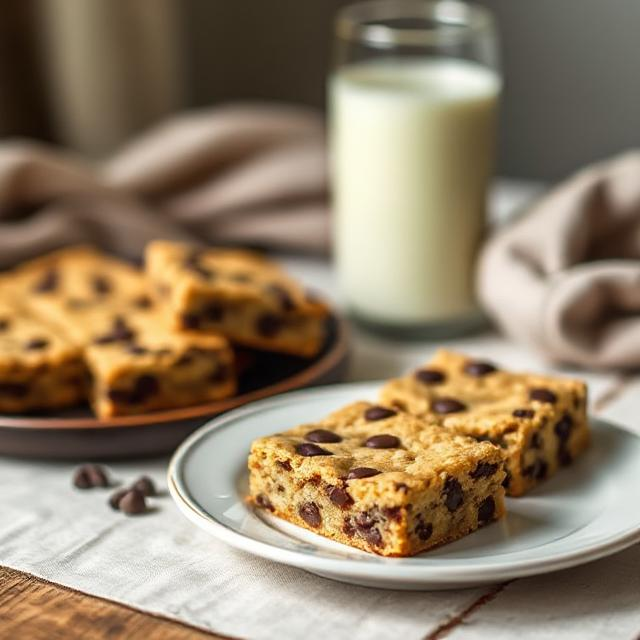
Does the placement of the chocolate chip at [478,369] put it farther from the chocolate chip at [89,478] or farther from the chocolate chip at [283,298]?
the chocolate chip at [89,478]

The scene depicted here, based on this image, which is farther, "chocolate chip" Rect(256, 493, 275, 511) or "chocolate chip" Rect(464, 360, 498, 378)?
"chocolate chip" Rect(464, 360, 498, 378)

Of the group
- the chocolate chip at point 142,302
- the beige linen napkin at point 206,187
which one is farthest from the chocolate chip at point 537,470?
the beige linen napkin at point 206,187

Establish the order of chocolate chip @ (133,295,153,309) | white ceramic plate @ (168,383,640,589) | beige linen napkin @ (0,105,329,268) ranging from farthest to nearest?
1. beige linen napkin @ (0,105,329,268)
2. chocolate chip @ (133,295,153,309)
3. white ceramic plate @ (168,383,640,589)

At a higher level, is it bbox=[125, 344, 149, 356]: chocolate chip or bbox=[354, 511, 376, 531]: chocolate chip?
bbox=[125, 344, 149, 356]: chocolate chip

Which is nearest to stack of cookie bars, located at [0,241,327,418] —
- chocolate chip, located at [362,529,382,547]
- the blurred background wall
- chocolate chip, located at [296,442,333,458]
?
chocolate chip, located at [296,442,333,458]

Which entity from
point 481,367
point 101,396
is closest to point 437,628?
point 481,367

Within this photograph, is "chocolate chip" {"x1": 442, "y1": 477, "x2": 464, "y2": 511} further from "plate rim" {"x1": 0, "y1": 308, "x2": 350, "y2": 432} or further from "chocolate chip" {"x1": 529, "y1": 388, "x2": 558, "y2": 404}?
"plate rim" {"x1": 0, "y1": 308, "x2": 350, "y2": 432}
